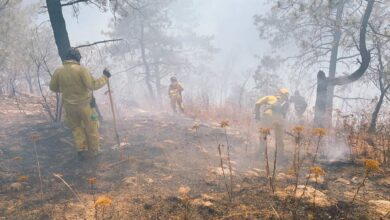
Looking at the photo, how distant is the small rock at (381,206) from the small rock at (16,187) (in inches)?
168

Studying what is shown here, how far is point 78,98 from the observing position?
529cm

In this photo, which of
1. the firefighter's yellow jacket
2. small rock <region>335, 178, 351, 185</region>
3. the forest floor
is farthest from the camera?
the firefighter's yellow jacket

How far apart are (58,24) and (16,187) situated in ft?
15.4

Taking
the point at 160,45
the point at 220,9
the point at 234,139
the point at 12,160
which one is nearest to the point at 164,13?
the point at 160,45

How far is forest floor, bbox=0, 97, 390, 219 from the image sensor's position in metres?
3.16

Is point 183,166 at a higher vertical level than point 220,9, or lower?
lower

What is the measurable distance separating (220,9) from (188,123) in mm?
81009

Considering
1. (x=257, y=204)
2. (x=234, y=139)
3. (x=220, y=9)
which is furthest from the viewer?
(x=220, y=9)

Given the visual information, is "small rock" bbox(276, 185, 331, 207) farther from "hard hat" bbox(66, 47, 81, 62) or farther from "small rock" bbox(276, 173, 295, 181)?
"hard hat" bbox(66, 47, 81, 62)

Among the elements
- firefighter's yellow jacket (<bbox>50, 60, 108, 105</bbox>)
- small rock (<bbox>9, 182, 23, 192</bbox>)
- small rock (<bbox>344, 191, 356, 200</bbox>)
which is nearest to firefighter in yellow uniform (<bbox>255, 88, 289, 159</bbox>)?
small rock (<bbox>344, 191, 356, 200</bbox>)

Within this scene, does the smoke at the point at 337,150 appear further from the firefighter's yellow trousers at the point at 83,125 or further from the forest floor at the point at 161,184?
the firefighter's yellow trousers at the point at 83,125

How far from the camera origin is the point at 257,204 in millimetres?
3238

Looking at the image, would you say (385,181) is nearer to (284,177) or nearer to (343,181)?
(343,181)

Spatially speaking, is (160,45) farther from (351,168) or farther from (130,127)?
(351,168)
